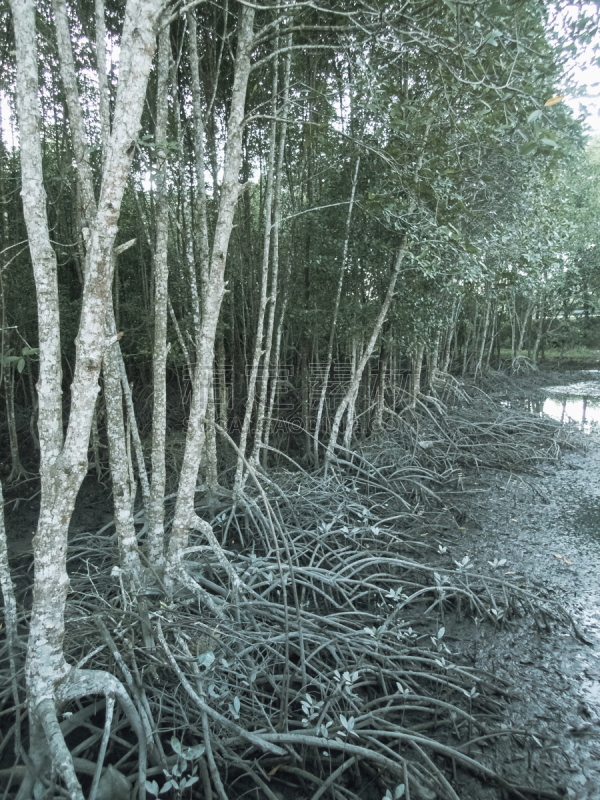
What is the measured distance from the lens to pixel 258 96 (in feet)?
20.9

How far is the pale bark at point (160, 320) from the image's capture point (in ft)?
9.79

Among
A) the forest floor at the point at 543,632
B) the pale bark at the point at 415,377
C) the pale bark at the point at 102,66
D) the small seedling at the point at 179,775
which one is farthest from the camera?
the pale bark at the point at 415,377

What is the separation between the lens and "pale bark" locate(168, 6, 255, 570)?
2.79 metres

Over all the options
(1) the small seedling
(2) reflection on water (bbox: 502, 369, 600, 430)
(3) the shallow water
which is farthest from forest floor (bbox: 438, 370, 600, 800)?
(2) reflection on water (bbox: 502, 369, 600, 430)

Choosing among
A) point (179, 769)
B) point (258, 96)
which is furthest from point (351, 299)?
point (179, 769)

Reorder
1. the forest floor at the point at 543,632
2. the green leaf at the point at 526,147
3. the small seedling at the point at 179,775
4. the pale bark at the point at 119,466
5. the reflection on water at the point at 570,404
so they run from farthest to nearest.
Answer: the reflection on water at the point at 570,404
the pale bark at the point at 119,466
the forest floor at the point at 543,632
the green leaf at the point at 526,147
the small seedling at the point at 179,775

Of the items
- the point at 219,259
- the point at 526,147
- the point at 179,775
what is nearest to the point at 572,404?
the point at 526,147

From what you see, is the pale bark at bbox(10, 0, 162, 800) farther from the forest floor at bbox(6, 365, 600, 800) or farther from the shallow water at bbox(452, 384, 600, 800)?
the shallow water at bbox(452, 384, 600, 800)

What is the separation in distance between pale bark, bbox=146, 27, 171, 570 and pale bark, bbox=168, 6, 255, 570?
26cm

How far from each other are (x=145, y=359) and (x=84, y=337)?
6.03 m

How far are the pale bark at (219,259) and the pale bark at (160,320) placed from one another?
0.26 meters

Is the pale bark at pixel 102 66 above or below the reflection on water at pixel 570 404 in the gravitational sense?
above

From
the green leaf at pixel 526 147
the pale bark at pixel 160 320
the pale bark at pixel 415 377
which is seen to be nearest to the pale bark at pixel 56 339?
the pale bark at pixel 160 320

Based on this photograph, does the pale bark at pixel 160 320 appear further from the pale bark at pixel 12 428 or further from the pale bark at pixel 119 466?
the pale bark at pixel 12 428
